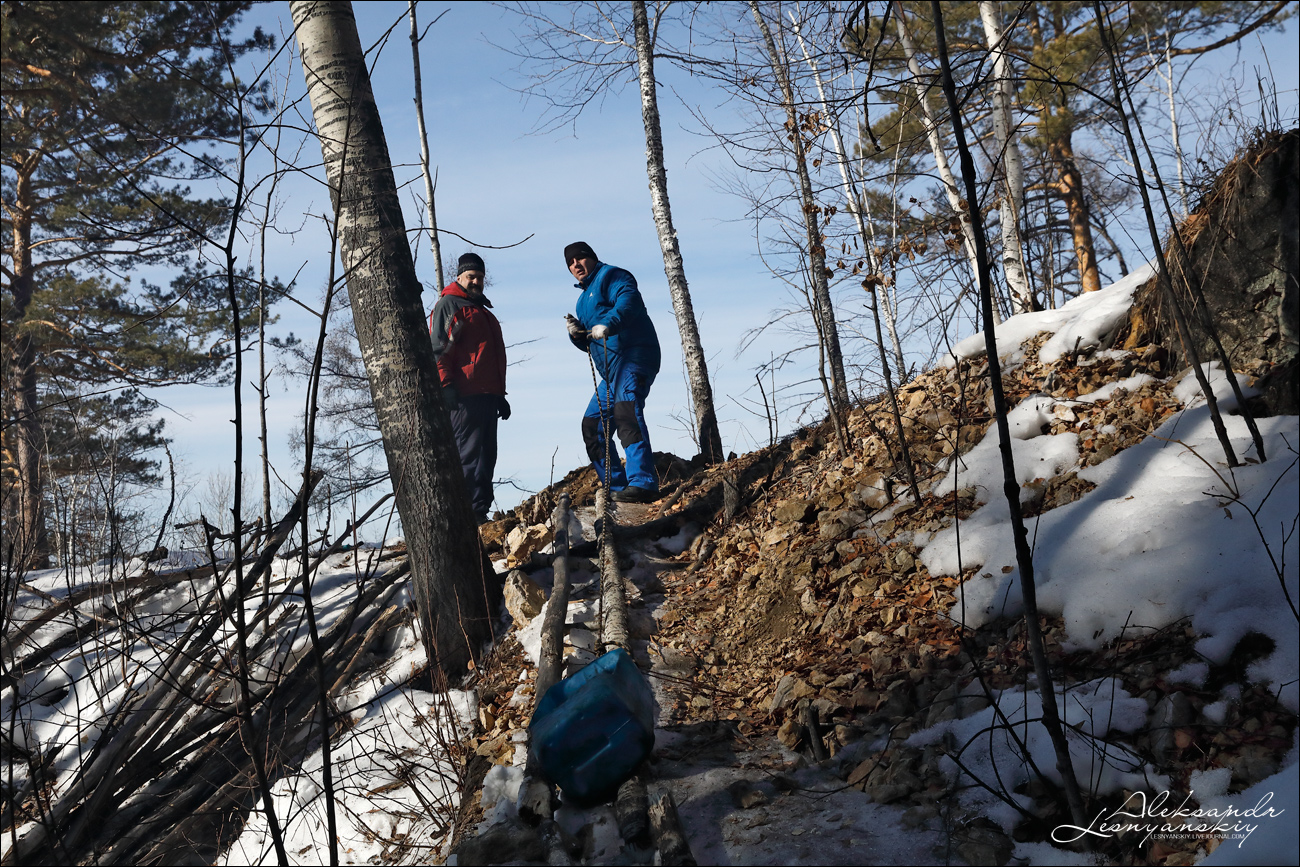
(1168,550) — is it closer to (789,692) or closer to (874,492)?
(789,692)

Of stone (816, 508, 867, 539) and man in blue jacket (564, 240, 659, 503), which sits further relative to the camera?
man in blue jacket (564, 240, 659, 503)

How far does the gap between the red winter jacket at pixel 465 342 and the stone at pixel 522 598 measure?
8.03 ft

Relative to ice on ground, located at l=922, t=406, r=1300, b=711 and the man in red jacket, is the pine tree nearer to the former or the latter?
the man in red jacket

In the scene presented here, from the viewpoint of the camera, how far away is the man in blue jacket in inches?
253

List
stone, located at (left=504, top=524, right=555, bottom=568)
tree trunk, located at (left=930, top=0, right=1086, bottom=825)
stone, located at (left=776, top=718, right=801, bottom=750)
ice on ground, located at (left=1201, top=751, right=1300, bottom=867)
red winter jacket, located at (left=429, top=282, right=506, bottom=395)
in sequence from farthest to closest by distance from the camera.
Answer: red winter jacket, located at (left=429, top=282, right=506, bottom=395)
stone, located at (left=504, top=524, right=555, bottom=568)
stone, located at (left=776, top=718, right=801, bottom=750)
tree trunk, located at (left=930, top=0, right=1086, bottom=825)
ice on ground, located at (left=1201, top=751, right=1300, bottom=867)

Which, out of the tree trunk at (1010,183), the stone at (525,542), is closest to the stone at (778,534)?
the stone at (525,542)

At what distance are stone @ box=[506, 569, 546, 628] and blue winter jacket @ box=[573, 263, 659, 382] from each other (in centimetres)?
227

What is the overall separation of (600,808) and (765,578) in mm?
2056

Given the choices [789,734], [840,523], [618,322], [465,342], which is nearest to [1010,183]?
[618,322]

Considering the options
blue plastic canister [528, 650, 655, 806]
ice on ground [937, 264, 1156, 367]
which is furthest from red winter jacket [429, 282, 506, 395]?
blue plastic canister [528, 650, 655, 806]

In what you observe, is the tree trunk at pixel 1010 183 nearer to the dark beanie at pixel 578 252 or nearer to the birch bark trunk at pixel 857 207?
the birch bark trunk at pixel 857 207

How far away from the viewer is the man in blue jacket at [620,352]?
6.43 metres

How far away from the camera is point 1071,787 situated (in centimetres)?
193

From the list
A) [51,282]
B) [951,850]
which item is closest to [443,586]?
[951,850]
